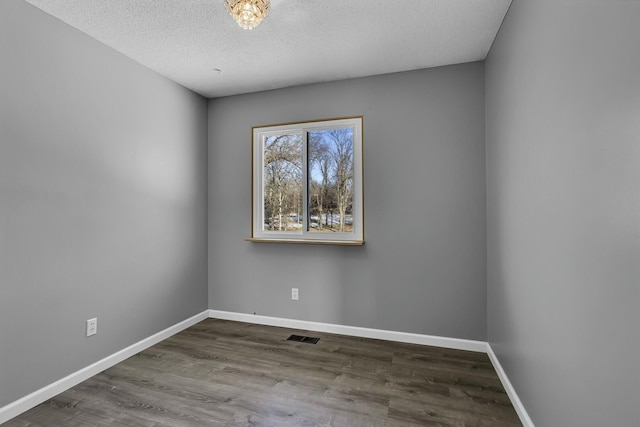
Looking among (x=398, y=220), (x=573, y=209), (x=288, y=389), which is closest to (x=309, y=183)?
(x=398, y=220)

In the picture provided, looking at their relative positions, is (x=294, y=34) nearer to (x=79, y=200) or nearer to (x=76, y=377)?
(x=79, y=200)

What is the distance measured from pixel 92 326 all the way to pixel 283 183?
6.68ft

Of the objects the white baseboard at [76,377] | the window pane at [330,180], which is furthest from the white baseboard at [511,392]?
the white baseboard at [76,377]

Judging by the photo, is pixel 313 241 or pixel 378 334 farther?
pixel 313 241

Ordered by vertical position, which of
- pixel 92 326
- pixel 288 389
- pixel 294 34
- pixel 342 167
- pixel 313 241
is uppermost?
pixel 294 34

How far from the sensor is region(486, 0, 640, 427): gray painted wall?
905 millimetres

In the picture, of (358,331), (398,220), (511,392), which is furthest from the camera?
(358,331)

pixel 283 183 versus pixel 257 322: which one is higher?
pixel 283 183

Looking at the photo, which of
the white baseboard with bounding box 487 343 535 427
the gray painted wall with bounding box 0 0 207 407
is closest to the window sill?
the gray painted wall with bounding box 0 0 207 407

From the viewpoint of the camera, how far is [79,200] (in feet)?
7.23

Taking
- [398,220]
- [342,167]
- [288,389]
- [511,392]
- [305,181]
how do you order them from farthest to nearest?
[305,181], [342,167], [398,220], [288,389], [511,392]

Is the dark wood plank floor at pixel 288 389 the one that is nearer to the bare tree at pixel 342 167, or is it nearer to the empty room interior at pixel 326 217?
the empty room interior at pixel 326 217

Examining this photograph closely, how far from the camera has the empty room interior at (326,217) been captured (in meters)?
1.17

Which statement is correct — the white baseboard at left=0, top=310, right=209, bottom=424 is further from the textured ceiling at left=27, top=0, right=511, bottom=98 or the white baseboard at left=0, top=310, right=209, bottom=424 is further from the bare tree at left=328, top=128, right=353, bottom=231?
the textured ceiling at left=27, top=0, right=511, bottom=98
